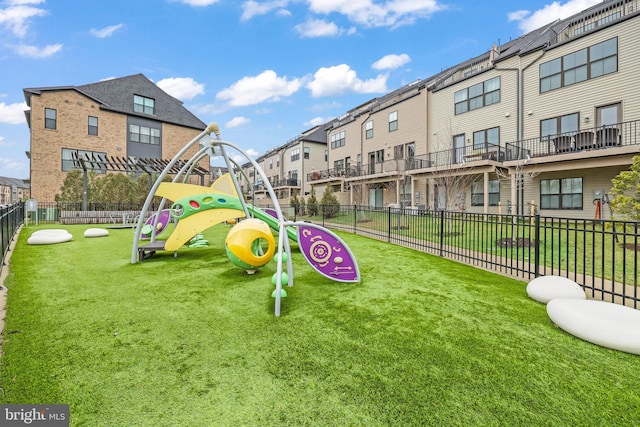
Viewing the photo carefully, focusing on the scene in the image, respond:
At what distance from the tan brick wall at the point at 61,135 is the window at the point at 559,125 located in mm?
34208

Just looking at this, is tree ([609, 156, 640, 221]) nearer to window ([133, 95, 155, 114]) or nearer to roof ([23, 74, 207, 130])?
roof ([23, 74, 207, 130])

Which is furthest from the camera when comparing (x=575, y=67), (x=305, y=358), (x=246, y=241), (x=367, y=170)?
(x=367, y=170)

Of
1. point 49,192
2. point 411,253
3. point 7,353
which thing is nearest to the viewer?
point 7,353

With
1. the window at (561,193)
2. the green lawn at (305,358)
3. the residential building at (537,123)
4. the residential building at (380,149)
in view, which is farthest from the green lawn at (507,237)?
the residential building at (380,149)

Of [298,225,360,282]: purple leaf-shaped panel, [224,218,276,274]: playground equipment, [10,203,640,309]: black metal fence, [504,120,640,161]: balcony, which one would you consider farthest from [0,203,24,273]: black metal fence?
[504,120,640,161]: balcony

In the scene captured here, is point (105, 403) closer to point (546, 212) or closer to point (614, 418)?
point (614, 418)

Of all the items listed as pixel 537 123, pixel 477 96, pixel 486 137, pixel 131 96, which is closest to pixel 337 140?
pixel 477 96

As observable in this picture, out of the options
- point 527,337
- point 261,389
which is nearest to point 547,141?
point 527,337

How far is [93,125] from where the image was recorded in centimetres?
2736

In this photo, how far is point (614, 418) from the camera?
2.29 m

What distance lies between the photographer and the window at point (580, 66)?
14.5m

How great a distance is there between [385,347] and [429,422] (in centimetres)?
110

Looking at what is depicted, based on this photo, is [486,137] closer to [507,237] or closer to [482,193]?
[482,193]

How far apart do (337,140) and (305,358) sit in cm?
3208
